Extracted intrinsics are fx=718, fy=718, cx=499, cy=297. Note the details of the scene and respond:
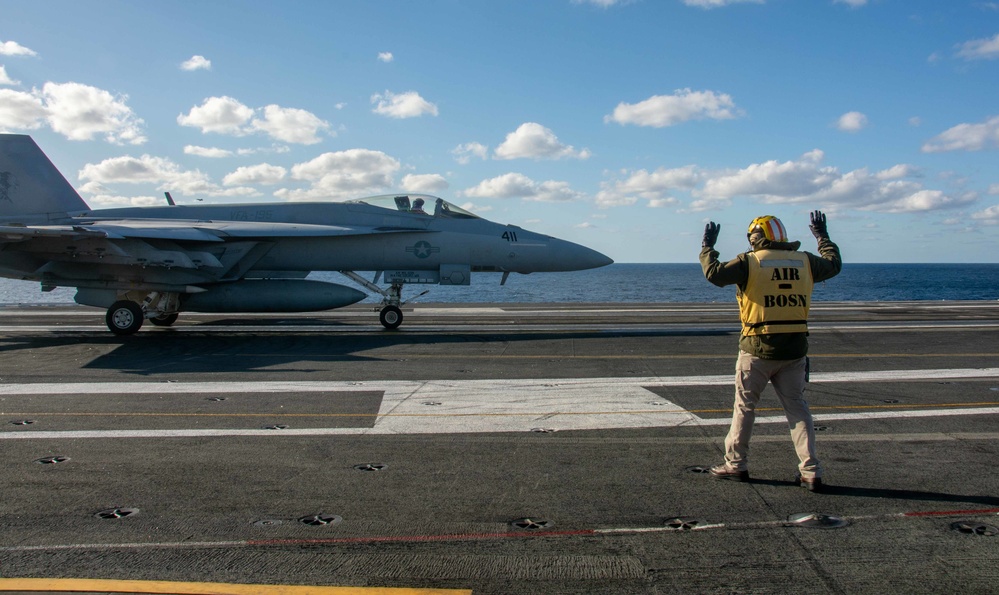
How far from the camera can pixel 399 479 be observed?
588 cm

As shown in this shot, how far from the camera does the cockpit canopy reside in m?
18.7

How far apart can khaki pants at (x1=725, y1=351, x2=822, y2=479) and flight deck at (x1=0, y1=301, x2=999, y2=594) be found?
33 centimetres

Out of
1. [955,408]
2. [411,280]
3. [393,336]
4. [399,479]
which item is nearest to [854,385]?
[955,408]

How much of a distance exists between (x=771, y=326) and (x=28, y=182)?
20008 millimetres

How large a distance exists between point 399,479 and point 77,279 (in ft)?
48.3

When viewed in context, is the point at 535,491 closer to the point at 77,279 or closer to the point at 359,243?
the point at 359,243

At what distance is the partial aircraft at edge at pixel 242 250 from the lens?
16969 millimetres

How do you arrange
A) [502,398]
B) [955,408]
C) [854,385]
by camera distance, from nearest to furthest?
1. [955,408]
2. [502,398]
3. [854,385]

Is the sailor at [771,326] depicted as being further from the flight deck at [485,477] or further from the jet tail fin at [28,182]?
the jet tail fin at [28,182]

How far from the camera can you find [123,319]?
16.8m

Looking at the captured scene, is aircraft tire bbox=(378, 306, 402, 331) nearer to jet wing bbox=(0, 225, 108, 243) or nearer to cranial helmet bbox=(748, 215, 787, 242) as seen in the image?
jet wing bbox=(0, 225, 108, 243)

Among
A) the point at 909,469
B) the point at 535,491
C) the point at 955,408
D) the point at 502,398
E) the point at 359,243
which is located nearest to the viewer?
the point at 535,491

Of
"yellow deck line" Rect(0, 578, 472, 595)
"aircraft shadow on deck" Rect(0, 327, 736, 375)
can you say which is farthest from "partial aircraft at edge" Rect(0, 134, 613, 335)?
"yellow deck line" Rect(0, 578, 472, 595)

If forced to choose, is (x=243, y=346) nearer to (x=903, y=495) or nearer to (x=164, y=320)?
(x=164, y=320)
